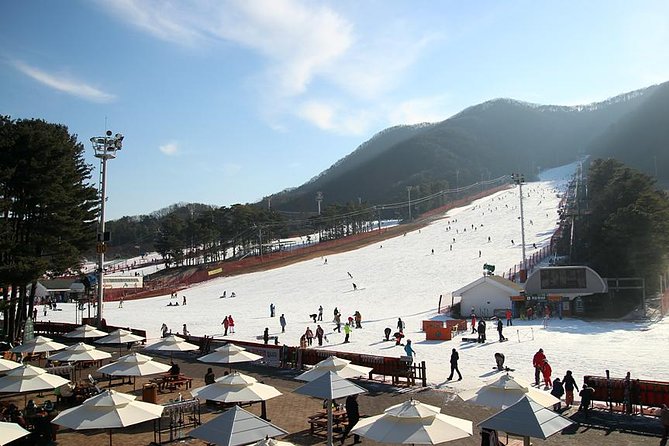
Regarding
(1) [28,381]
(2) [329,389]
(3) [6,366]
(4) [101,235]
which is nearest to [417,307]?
(4) [101,235]

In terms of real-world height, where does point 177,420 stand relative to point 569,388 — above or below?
below

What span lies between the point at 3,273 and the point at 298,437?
64.8ft

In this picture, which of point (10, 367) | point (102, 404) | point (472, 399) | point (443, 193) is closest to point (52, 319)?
point (10, 367)

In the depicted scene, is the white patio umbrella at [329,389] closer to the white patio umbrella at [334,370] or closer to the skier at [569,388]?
the white patio umbrella at [334,370]

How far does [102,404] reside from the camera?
11703 millimetres

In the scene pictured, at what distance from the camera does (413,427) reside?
374 inches

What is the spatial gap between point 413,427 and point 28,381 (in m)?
11.7

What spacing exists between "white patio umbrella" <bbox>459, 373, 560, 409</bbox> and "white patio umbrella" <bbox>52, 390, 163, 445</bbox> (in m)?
6.87

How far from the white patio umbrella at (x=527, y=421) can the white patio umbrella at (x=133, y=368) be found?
1153 cm

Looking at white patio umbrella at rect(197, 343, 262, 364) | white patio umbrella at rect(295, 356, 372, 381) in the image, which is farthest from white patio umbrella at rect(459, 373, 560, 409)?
white patio umbrella at rect(197, 343, 262, 364)

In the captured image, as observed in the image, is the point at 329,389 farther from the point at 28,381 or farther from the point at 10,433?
the point at 28,381

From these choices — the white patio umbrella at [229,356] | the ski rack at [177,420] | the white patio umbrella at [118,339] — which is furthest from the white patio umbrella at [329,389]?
the white patio umbrella at [118,339]

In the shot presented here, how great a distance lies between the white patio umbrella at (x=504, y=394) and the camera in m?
11.3

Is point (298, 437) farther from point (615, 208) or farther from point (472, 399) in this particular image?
point (615, 208)
